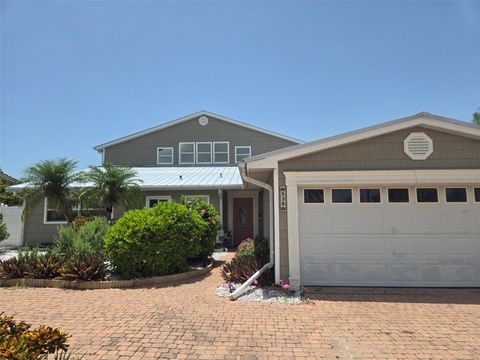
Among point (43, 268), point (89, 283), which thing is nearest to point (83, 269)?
point (89, 283)

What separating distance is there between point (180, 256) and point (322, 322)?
4457mm

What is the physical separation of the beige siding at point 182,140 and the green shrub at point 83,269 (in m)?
11.0

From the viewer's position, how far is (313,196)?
7652mm

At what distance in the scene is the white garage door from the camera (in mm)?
7336

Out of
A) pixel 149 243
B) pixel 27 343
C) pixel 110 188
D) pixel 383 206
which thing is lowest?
pixel 27 343

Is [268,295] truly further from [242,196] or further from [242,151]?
[242,151]

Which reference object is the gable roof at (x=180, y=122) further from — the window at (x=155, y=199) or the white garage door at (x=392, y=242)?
the white garage door at (x=392, y=242)

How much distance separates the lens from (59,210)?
45.2 feet

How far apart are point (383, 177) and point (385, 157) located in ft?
1.68

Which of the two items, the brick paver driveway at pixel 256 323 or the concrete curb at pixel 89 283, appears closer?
the brick paver driveway at pixel 256 323

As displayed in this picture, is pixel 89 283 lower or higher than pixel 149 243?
lower

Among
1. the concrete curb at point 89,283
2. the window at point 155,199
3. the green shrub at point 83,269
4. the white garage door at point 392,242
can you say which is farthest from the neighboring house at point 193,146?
the white garage door at point 392,242

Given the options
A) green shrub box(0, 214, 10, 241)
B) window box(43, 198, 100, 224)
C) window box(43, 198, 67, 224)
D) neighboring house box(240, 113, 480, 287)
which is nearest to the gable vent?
neighboring house box(240, 113, 480, 287)

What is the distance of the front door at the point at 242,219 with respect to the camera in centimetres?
1553
